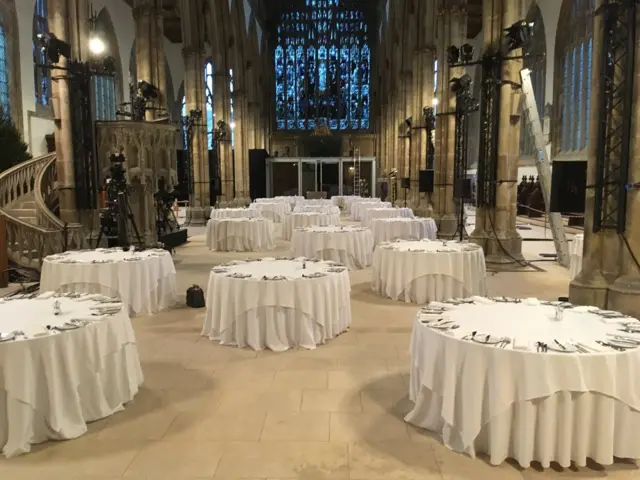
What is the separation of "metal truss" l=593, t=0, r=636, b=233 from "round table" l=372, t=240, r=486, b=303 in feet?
5.53

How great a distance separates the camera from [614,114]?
5793 millimetres

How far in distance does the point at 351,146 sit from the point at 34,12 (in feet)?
79.4

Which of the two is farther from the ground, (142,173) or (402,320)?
(142,173)

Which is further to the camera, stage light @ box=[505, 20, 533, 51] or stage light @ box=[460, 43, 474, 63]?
stage light @ box=[460, 43, 474, 63]

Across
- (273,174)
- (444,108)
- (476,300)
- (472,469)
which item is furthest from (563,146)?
(472,469)

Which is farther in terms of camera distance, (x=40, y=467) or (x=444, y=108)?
(x=444, y=108)

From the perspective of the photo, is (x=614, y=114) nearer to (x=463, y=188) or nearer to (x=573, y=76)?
(x=463, y=188)

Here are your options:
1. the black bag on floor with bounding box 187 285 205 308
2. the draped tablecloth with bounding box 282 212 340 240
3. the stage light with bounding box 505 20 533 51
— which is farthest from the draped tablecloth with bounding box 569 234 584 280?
the draped tablecloth with bounding box 282 212 340 240

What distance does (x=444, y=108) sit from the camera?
15.5 meters

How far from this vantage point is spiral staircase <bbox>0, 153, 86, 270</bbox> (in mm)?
9250

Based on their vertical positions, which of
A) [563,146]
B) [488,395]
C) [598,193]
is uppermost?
[563,146]

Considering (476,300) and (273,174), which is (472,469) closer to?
(476,300)

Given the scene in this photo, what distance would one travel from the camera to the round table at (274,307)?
5289 mm

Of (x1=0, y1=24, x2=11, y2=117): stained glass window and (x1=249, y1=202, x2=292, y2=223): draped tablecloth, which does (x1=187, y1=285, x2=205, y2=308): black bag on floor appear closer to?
(x1=249, y1=202, x2=292, y2=223): draped tablecloth
